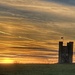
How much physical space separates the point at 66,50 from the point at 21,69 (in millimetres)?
46894

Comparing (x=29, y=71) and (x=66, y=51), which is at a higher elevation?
(x=66, y=51)

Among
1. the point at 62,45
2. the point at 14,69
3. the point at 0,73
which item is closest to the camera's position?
the point at 0,73

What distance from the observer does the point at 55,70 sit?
51531 millimetres

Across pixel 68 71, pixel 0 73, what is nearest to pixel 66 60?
pixel 68 71

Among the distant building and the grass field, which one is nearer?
the grass field

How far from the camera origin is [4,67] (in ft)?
172

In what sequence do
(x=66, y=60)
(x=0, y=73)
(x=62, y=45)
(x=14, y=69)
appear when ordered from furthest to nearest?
(x=62, y=45), (x=66, y=60), (x=14, y=69), (x=0, y=73)

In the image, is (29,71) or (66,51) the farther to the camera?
(66,51)

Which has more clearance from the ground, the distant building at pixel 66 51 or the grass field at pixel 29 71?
the distant building at pixel 66 51

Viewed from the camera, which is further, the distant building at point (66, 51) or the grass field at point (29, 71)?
the distant building at point (66, 51)

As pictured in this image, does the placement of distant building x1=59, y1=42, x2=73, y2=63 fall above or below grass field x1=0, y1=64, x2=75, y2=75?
above

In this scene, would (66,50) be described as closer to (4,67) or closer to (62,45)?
(62,45)

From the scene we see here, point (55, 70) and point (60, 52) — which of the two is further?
point (60, 52)

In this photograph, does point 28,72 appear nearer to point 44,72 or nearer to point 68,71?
point 44,72
